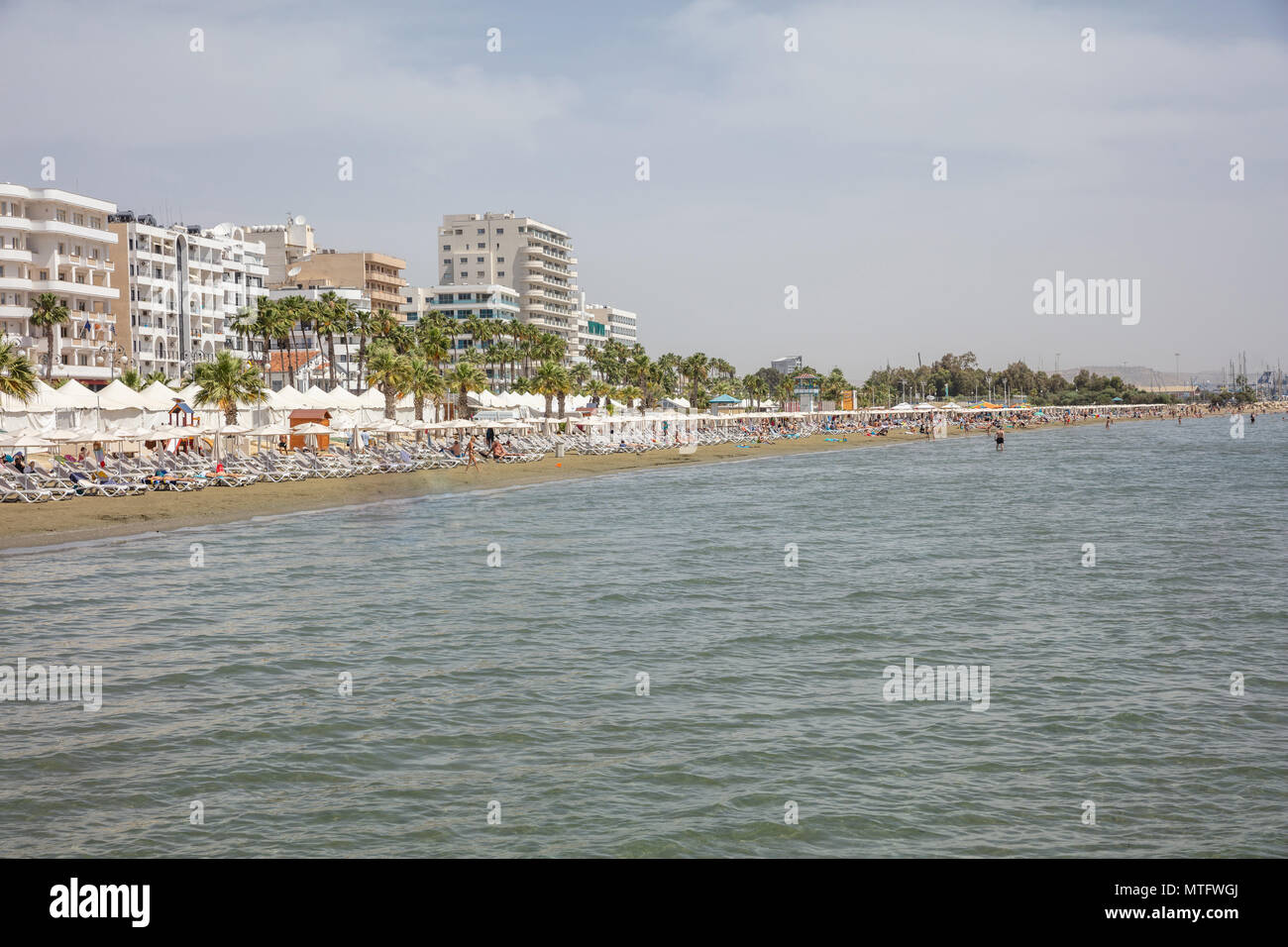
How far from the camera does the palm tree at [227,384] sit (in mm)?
45844

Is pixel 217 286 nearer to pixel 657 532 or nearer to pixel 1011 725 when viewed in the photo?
pixel 657 532

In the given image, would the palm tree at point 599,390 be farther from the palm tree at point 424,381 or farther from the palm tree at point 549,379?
the palm tree at point 424,381

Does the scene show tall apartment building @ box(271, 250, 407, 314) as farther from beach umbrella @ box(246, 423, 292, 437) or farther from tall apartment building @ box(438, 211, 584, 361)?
beach umbrella @ box(246, 423, 292, 437)

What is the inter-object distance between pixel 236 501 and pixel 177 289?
64246 mm

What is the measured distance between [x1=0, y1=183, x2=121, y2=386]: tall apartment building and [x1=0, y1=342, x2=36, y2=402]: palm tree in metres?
30.8

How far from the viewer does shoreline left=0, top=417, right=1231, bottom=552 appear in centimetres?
2678

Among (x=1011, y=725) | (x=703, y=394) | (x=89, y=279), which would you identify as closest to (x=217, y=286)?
(x=89, y=279)

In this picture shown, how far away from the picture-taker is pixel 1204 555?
24938mm

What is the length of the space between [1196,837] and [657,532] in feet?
73.1

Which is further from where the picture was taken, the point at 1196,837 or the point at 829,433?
the point at 829,433

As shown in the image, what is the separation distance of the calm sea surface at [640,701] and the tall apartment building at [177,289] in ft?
211

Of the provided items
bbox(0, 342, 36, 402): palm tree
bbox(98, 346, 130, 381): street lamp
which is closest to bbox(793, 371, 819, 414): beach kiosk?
bbox(98, 346, 130, 381): street lamp

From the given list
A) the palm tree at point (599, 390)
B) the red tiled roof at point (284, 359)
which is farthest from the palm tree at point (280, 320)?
the palm tree at point (599, 390)

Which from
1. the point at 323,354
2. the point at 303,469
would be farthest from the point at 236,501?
the point at 323,354
